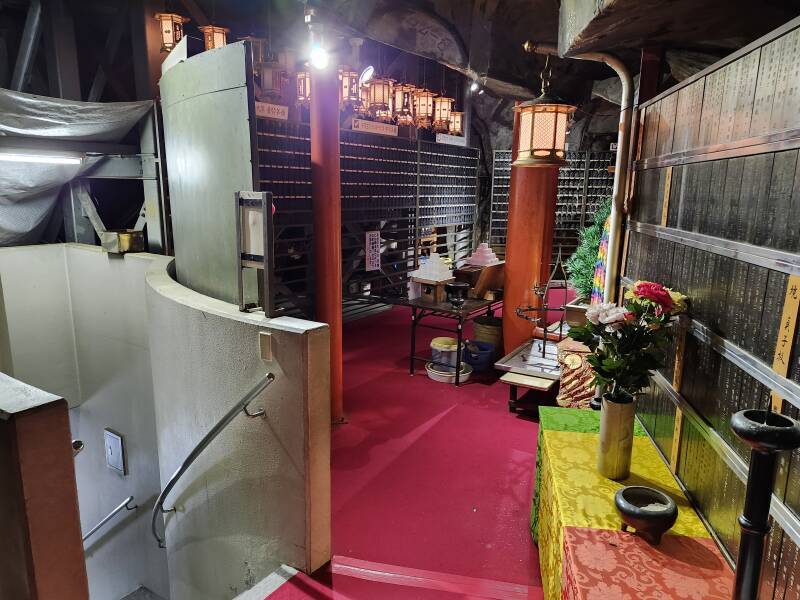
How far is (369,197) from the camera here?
875 cm

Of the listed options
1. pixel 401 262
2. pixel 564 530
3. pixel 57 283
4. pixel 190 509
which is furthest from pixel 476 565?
pixel 401 262

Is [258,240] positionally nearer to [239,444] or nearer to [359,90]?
[239,444]

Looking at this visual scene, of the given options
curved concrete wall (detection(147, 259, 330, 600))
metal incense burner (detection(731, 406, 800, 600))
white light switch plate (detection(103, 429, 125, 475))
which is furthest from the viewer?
white light switch plate (detection(103, 429, 125, 475))

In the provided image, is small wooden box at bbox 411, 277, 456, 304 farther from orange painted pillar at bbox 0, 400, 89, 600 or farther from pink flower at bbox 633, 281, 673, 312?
orange painted pillar at bbox 0, 400, 89, 600

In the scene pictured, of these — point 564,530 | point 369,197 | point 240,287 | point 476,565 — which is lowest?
point 476,565

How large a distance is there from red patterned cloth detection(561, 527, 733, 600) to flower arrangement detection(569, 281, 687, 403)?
0.67 metres

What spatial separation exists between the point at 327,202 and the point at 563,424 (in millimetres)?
3077

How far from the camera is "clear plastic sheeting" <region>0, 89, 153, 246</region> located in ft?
17.4

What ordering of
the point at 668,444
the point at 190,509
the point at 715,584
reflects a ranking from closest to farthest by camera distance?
the point at 715,584 < the point at 668,444 < the point at 190,509

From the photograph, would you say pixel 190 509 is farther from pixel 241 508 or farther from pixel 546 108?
pixel 546 108

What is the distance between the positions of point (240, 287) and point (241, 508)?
145cm

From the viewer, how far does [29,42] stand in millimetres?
6879

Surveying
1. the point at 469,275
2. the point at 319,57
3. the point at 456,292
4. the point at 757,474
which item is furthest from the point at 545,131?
the point at 469,275

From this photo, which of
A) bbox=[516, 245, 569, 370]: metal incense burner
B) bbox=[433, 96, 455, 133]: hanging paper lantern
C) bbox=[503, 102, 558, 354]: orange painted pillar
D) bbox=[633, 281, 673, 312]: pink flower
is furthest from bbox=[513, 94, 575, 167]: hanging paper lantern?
bbox=[433, 96, 455, 133]: hanging paper lantern
